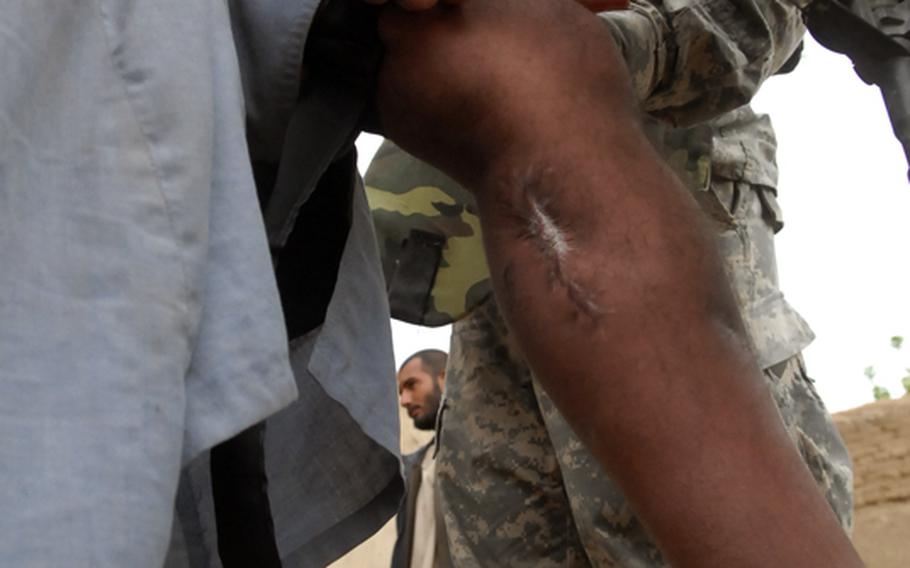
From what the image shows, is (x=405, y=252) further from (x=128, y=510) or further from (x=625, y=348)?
(x=128, y=510)

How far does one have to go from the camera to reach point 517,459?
6.36ft

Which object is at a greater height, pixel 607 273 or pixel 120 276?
pixel 120 276

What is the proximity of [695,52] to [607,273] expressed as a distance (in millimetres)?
691

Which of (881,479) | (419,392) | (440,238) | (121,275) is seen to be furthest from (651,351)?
(419,392)

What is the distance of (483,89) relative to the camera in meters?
1.00

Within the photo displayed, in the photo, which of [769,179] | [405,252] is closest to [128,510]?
[405,252]

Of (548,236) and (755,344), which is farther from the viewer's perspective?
(755,344)

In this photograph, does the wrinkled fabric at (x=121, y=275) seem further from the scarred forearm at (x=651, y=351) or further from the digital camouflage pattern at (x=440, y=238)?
the digital camouflage pattern at (x=440, y=238)

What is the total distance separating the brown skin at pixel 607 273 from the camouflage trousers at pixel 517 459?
81cm

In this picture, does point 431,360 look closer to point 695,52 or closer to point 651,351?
point 695,52

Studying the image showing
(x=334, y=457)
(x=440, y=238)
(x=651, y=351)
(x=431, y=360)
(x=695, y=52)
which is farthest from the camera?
(x=431, y=360)

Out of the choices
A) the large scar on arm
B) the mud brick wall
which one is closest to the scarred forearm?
the large scar on arm

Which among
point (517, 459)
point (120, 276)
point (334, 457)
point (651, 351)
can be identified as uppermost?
point (120, 276)

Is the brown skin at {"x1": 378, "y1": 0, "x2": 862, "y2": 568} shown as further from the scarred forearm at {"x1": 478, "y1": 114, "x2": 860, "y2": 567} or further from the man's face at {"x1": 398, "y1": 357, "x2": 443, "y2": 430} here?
the man's face at {"x1": 398, "y1": 357, "x2": 443, "y2": 430}
